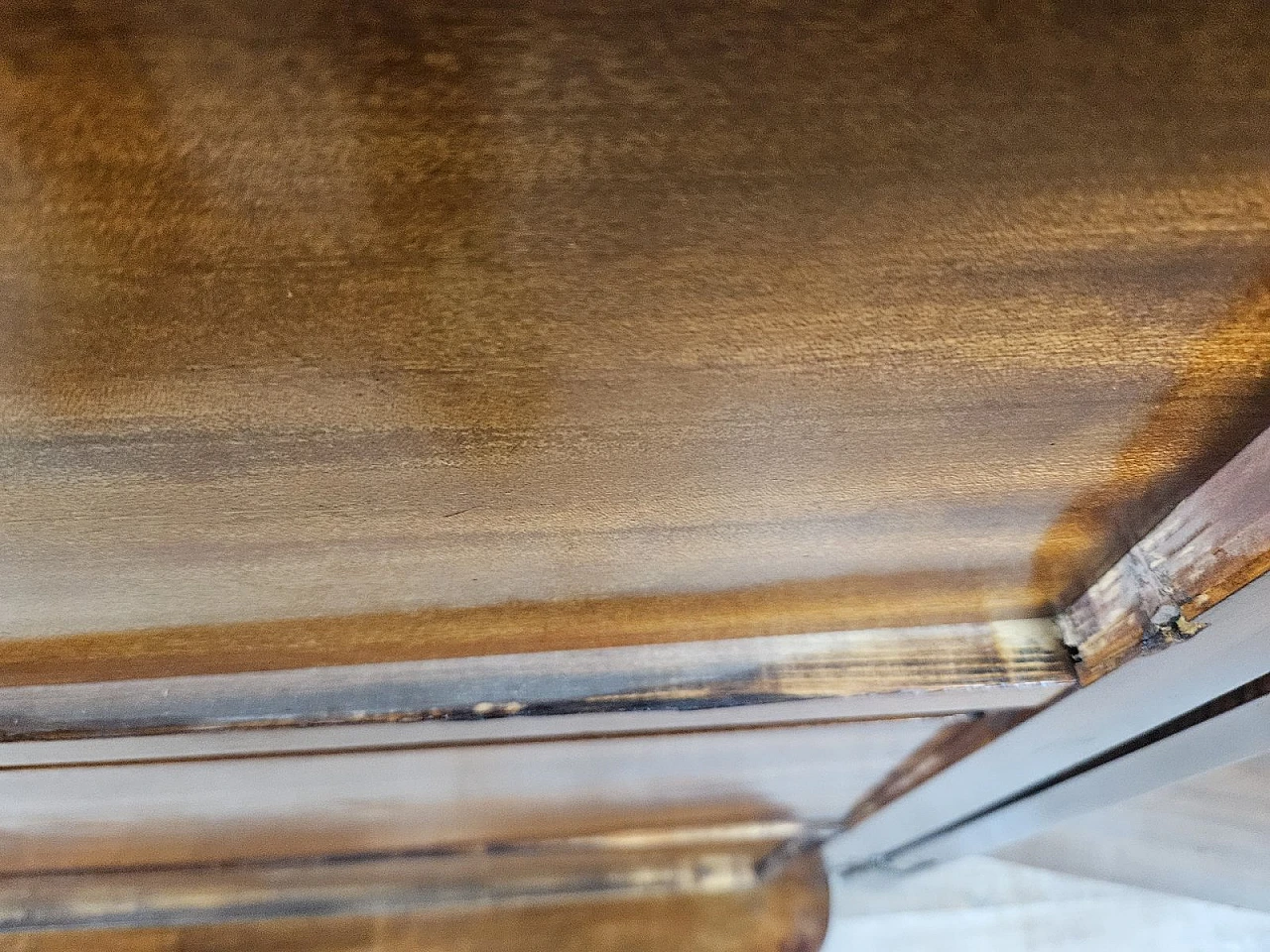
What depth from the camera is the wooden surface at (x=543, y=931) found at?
1.20m

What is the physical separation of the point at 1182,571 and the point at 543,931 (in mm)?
1080

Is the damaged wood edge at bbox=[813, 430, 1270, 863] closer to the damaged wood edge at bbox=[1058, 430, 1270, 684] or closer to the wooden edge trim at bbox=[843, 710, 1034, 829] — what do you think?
the damaged wood edge at bbox=[1058, 430, 1270, 684]

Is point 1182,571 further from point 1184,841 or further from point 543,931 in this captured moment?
point 543,931

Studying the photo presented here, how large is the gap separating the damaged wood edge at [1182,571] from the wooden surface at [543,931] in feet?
2.99

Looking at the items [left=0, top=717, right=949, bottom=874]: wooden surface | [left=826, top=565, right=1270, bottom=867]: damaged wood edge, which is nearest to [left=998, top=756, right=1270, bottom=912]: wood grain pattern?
[left=826, top=565, right=1270, bottom=867]: damaged wood edge

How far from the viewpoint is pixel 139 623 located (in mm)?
448

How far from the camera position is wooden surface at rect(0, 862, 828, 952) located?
3.95ft

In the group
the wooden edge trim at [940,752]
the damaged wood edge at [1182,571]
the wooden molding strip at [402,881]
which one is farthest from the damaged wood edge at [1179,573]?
the wooden molding strip at [402,881]

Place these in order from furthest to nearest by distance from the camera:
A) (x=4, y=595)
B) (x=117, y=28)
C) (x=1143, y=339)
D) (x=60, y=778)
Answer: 1. (x=60, y=778)
2. (x=4, y=595)
3. (x=1143, y=339)
4. (x=117, y=28)

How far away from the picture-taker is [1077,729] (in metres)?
0.59

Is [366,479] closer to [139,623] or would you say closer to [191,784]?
[139,623]

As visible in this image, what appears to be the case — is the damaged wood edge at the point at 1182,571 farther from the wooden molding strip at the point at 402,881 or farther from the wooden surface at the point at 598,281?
the wooden molding strip at the point at 402,881

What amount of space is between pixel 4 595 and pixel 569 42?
37 cm

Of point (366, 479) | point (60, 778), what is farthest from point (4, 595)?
point (60, 778)
